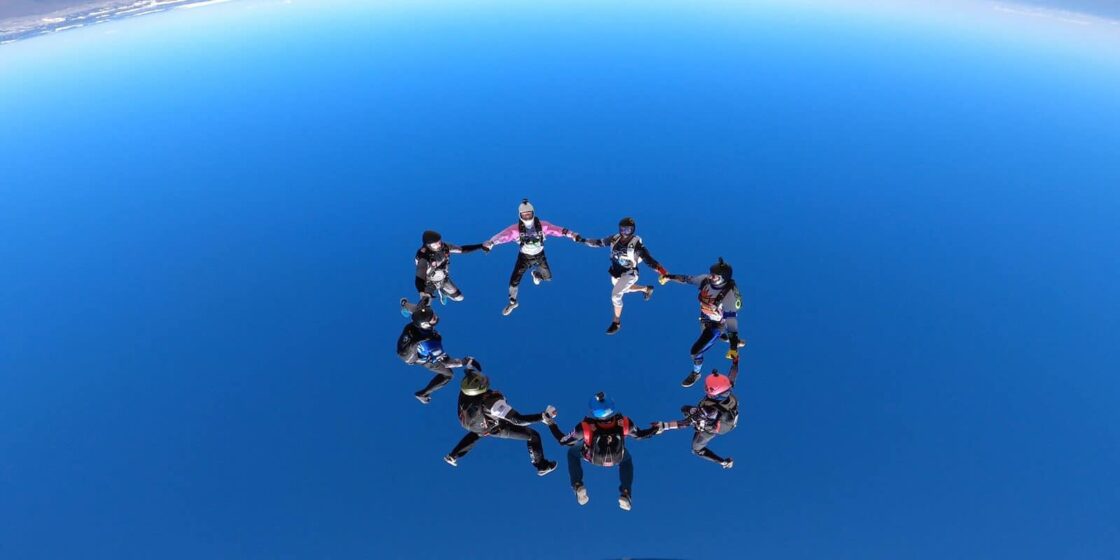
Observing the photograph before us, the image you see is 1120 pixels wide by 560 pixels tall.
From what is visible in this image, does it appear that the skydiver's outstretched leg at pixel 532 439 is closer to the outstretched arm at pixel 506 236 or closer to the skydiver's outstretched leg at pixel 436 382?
the skydiver's outstretched leg at pixel 436 382

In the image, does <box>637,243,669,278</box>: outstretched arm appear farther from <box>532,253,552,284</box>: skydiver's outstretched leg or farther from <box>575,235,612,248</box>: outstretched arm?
<box>532,253,552,284</box>: skydiver's outstretched leg

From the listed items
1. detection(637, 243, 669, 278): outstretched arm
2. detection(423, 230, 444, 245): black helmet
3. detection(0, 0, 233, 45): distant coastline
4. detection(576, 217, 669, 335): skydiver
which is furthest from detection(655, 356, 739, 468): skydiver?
detection(0, 0, 233, 45): distant coastline

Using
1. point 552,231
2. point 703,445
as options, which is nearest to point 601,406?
point 703,445

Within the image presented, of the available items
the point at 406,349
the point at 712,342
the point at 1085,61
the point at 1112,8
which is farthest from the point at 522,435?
the point at 1112,8

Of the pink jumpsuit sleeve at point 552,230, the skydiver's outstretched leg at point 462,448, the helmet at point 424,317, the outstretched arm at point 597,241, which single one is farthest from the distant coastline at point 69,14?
the skydiver's outstretched leg at point 462,448

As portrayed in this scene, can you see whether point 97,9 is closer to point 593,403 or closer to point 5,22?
point 5,22

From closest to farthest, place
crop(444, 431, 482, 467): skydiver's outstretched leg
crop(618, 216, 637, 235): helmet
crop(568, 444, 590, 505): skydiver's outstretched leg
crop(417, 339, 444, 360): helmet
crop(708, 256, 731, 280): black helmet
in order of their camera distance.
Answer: crop(568, 444, 590, 505): skydiver's outstretched leg → crop(444, 431, 482, 467): skydiver's outstretched leg → crop(417, 339, 444, 360): helmet → crop(708, 256, 731, 280): black helmet → crop(618, 216, 637, 235): helmet

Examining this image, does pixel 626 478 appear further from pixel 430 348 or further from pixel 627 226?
pixel 627 226
